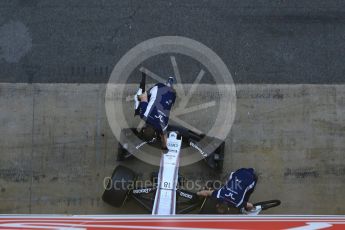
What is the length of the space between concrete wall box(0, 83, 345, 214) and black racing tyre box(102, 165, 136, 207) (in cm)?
34

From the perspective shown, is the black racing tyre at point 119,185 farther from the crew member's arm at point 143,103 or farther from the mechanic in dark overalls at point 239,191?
the mechanic in dark overalls at point 239,191

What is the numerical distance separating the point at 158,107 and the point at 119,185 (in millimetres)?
1536

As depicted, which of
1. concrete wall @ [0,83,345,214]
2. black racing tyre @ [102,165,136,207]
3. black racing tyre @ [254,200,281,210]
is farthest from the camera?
concrete wall @ [0,83,345,214]

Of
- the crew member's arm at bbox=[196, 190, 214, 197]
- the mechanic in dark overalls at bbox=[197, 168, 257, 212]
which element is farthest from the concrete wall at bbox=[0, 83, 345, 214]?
the mechanic in dark overalls at bbox=[197, 168, 257, 212]

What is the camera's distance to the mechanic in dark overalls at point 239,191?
25.6 ft

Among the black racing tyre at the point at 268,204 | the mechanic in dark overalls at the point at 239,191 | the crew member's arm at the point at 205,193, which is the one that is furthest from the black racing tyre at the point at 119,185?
the black racing tyre at the point at 268,204

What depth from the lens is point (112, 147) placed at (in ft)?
29.5

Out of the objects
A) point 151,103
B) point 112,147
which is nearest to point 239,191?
point 151,103

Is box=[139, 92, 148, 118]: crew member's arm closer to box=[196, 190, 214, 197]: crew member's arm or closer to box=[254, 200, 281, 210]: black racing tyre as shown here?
box=[196, 190, 214, 197]: crew member's arm

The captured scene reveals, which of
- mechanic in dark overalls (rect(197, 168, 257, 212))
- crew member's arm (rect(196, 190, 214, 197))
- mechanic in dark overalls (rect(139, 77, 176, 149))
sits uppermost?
mechanic in dark overalls (rect(139, 77, 176, 149))

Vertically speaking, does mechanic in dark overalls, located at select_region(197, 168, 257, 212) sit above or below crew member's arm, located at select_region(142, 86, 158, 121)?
below

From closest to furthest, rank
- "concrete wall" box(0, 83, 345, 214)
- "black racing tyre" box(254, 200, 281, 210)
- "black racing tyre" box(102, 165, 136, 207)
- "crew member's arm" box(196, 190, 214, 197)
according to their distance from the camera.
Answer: "black racing tyre" box(254, 200, 281, 210) → "crew member's arm" box(196, 190, 214, 197) → "black racing tyre" box(102, 165, 136, 207) → "concrete wall" box(0, 83, 345, 214)

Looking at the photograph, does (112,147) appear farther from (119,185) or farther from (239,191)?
(239,191)

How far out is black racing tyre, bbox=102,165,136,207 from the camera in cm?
848
